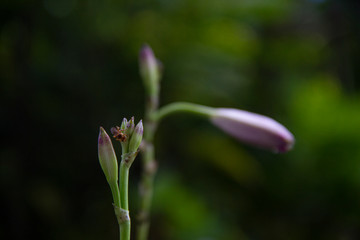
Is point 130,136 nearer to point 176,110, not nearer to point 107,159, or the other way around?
point 107,159

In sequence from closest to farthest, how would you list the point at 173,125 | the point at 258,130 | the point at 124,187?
1. the point at 124,187
2. the point at 258,130
3. the point at 173,125

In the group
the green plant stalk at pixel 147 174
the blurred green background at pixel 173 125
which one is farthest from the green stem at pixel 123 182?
the blurred green background at pixel 173 125

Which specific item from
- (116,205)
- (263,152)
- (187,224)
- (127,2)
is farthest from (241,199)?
(116,205)

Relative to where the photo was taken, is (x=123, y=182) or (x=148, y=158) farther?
(x=148, y=158)

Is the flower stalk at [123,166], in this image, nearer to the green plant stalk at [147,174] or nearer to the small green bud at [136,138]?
the small green bud at [136,138]

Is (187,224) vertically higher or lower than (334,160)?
lower

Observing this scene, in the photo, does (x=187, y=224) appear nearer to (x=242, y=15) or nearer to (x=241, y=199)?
(x=241, y=199)

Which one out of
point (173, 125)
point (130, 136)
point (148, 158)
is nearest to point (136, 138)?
point (130, 136)
